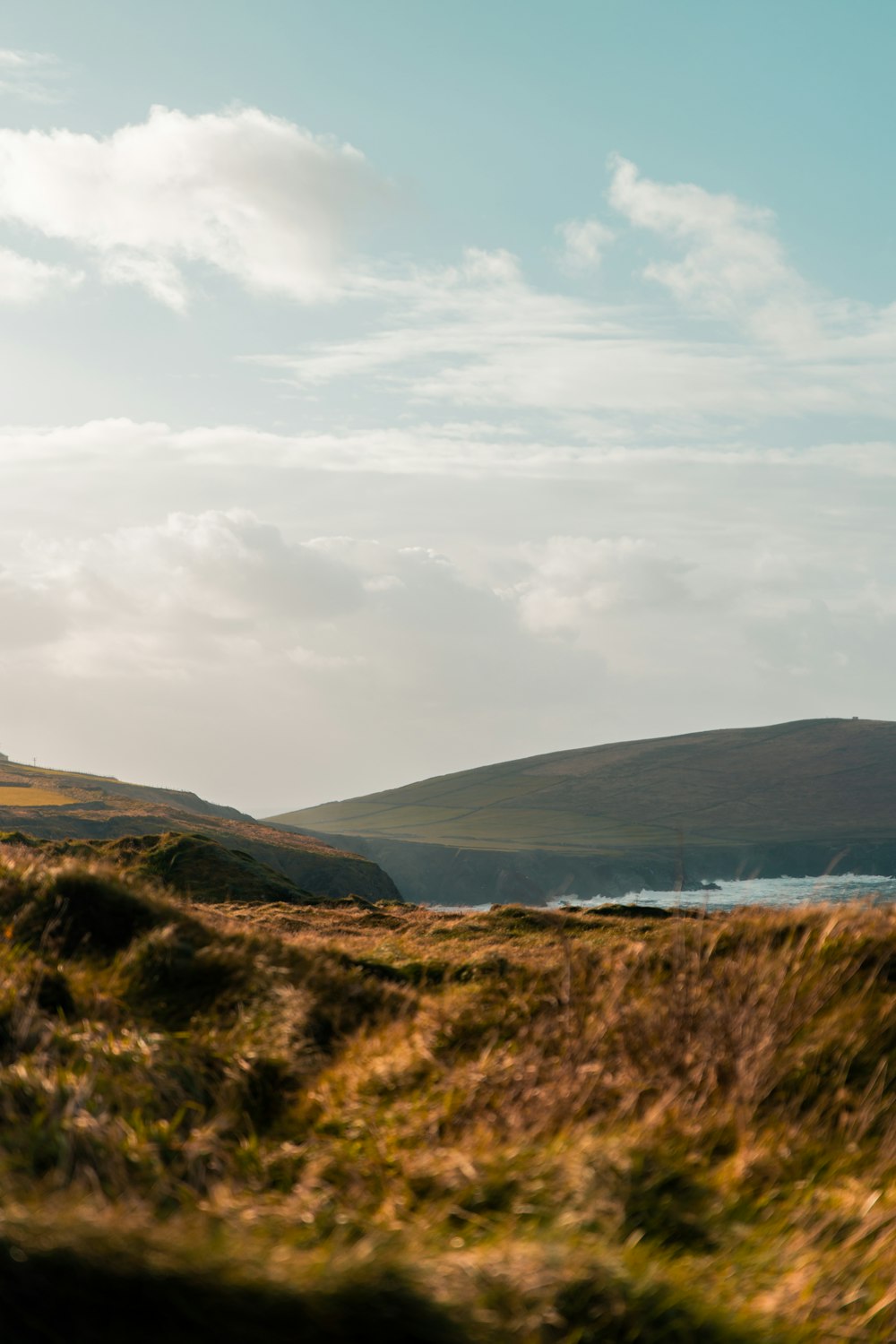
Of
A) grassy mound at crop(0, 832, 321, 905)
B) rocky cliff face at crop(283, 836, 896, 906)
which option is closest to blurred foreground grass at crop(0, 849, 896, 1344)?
grassy mound at crop(0, 832, 321, 905)

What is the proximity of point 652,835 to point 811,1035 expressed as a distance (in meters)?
186

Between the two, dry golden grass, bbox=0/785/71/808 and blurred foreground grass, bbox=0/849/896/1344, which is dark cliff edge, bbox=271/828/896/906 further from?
blurred foreground grass, bbox=0/849/896/1344

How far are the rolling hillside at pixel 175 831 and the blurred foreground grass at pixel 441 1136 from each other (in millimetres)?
21163

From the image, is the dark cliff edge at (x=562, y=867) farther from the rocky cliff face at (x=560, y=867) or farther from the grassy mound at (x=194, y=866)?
the grassy mound at (x=194, y=866)

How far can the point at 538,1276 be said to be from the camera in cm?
423

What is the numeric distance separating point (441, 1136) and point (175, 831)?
77005 mm

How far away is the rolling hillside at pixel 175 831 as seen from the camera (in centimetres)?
6347

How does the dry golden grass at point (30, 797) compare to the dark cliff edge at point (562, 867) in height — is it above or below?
above

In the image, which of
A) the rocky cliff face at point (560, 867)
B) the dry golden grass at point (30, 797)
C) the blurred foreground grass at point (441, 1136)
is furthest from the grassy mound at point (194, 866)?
the rocky cliff face at point (560, 867)

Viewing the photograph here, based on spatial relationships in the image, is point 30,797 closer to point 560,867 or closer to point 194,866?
point 194,866

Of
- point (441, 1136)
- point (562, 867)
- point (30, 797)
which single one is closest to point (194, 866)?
point (441, 1136)

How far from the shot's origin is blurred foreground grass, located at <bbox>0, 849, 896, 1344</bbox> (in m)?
4.13

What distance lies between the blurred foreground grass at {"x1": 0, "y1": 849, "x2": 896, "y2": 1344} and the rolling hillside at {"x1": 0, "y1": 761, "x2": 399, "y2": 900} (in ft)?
69.4

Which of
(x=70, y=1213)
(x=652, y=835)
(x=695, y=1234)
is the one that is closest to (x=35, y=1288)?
(x=70, y=1213)
